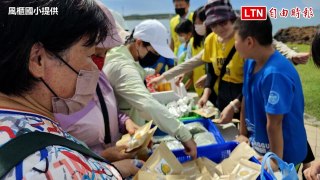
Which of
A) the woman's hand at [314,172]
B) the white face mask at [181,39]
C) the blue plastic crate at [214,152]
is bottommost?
the woman's hand at [314,172]

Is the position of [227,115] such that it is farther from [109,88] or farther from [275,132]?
[109,88]

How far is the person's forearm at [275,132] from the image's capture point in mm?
1661

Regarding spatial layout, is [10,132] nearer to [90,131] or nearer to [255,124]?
[90,131]

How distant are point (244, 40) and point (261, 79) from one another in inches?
11.2

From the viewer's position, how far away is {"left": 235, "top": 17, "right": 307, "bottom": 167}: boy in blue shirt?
164 cm

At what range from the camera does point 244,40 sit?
188cm

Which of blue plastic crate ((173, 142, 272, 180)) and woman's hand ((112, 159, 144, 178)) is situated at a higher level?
woman's hand ((112, 159, 144, 178))

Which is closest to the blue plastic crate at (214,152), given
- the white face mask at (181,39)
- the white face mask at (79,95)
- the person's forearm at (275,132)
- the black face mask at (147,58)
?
the person's forearm at (275,132)

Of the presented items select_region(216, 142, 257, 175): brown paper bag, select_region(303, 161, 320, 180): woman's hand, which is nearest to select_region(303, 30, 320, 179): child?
select_region(303, 161, 320, 180): woman's hand

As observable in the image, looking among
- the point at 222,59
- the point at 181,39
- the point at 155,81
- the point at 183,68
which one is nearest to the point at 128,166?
the point at 222,59

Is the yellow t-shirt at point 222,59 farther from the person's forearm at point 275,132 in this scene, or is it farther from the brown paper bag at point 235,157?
the brown paper bag at point 235,157

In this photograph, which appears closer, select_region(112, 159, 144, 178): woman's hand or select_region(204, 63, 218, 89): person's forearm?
select_region(112, 159, 144, 178): woman's hand

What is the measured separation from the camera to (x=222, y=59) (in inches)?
97.8

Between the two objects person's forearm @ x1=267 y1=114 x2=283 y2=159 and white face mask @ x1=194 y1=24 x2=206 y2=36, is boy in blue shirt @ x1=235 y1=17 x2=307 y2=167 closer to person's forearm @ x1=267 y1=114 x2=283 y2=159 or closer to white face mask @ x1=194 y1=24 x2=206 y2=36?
person's forearm @ x1=267 y1=114 x2=283 y2=159
